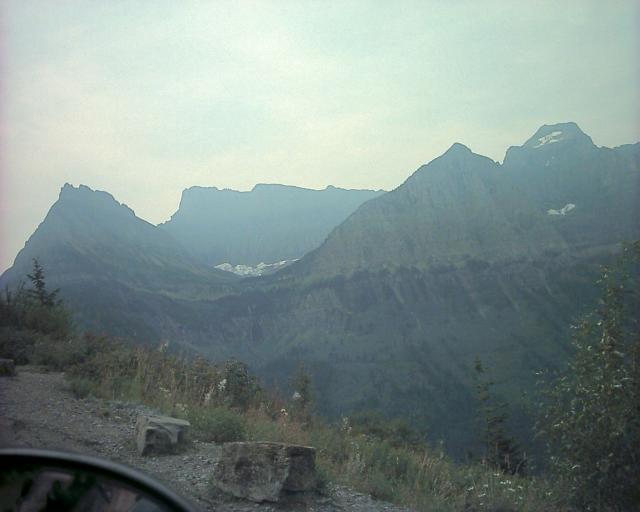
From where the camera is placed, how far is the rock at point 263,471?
520 centimetres

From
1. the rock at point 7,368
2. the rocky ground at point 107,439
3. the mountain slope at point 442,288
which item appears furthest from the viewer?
the mountain slope at point 442,288

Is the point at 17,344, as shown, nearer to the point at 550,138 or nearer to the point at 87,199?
the point at 87,199

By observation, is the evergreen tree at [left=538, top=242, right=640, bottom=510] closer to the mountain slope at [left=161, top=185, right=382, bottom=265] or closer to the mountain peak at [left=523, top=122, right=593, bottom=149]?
the mountain peak at [left=523, top=122, right=593, bottom=149]

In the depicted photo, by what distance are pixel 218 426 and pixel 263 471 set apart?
6.39 ft

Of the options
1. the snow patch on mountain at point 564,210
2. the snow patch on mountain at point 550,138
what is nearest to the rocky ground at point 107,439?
the snow patch on mountain at point 564,210

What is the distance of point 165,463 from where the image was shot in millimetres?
5938

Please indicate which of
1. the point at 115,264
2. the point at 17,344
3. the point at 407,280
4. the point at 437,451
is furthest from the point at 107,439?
the point at 115,264

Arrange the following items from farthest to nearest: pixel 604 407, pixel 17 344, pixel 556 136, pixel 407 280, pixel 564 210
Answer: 1. pixel 556 136
2. pixel 407 280
3. pixel 564 210
4. pixel 17 344
5. pixel 604 407

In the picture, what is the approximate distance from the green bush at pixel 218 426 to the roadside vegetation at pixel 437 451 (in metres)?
0.01

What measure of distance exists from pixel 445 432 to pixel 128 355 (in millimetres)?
23559

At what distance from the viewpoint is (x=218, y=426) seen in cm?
709

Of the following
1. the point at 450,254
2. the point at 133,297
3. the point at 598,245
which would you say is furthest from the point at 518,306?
the point at 133,297

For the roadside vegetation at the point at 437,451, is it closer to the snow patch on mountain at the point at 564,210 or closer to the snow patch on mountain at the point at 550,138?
the snow patch on mountain at the point at 564,210

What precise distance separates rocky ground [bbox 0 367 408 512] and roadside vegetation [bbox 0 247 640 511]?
1.02 ft
